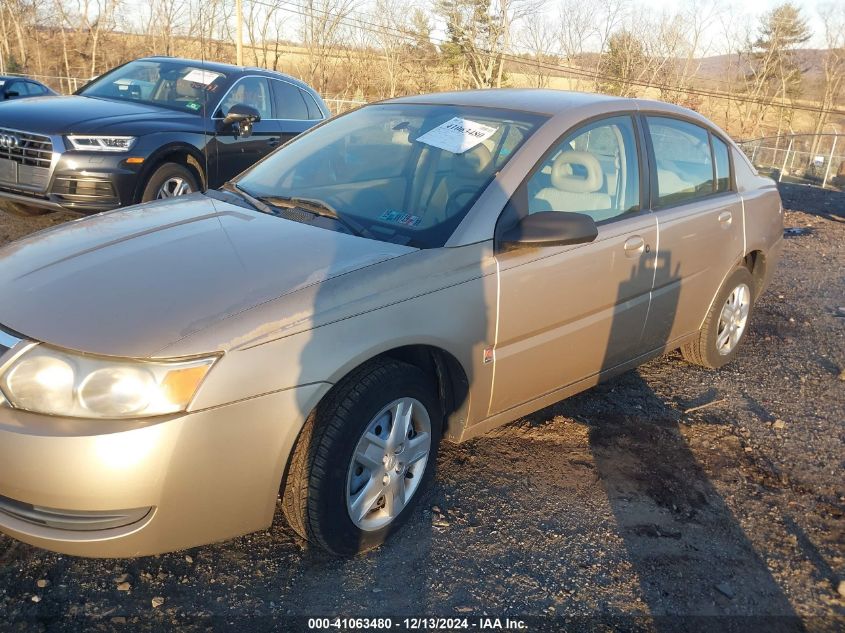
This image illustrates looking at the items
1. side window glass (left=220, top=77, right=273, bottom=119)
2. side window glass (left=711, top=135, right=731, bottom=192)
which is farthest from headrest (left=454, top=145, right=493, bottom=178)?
side window glass (left=220, top=77, right=273, bottom=119)

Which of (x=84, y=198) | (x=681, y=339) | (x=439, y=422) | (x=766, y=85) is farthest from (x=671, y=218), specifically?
(x=766, y=85)

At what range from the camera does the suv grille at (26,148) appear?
5.88 meters

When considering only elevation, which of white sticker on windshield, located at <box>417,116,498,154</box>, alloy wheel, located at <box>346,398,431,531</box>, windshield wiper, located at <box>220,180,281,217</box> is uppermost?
white sticker on windshield, located at <box>417,116,498,154</box>

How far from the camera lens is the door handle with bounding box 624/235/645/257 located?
11.7 feet

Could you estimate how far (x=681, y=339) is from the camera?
440 centimetres

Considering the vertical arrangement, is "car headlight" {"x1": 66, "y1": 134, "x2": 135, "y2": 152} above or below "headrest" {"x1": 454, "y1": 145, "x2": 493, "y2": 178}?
below

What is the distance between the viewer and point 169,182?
21.5ft

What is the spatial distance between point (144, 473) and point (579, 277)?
2.05 m

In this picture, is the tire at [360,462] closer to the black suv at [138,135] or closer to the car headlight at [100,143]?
the black suv at [138,135]

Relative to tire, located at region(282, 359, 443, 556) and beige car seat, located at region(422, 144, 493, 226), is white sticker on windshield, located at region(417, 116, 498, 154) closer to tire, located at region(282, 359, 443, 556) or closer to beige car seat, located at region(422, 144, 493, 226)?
beige car seat, located at region(422, 144, 493, 226)

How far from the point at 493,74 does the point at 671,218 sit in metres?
39.8

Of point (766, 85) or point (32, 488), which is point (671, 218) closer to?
point (32, 488)

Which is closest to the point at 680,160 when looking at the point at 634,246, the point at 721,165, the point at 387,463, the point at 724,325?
the point at 721,165

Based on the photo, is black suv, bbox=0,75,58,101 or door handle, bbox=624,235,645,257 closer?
door handle, bbox=624,235,645,257
